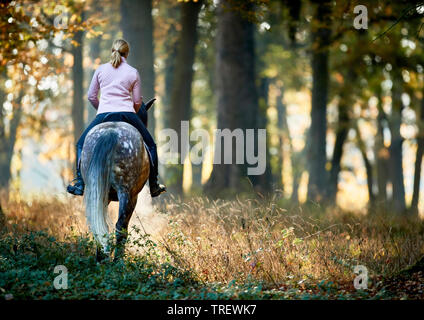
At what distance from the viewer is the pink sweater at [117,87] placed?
7758 mm

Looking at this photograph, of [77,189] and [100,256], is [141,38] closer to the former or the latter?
[77,189]

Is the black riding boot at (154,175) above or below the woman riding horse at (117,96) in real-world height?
below

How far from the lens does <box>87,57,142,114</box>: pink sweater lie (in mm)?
7758

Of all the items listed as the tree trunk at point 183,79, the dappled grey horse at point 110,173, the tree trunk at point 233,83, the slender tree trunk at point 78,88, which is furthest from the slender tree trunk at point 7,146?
the dappled grey horse at point 110,173

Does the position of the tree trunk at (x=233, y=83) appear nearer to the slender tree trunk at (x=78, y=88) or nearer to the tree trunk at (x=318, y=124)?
the tree trunk at (x=318, y=124)

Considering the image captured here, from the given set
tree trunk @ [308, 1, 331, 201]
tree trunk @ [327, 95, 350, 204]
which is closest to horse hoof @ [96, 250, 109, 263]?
tree trunk @ [308, 1, 331, 201]

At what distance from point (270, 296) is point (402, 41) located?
50.3 feet

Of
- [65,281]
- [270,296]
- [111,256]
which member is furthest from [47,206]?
[270,296]

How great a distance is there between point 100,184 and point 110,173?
247 mm

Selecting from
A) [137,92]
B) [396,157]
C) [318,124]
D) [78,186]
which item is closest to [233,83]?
[318,124]

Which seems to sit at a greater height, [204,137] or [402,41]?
[402,41]

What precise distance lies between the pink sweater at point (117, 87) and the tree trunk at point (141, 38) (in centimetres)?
580

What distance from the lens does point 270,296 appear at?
234 inches

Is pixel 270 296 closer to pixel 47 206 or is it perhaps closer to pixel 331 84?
pixel 47 206
